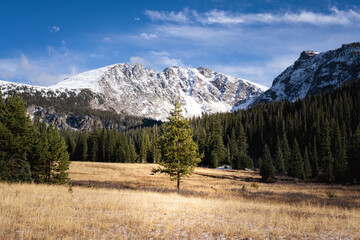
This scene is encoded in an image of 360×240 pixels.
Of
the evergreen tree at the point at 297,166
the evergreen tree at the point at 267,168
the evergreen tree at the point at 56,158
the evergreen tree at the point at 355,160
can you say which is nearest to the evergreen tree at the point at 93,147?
the evergreen tree at the point at 267,168

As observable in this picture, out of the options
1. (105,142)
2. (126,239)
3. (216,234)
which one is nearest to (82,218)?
(126,239)

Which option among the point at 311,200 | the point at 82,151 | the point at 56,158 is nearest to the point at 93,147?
the point at 82,151

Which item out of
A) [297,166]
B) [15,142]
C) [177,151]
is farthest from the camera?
[297,166]

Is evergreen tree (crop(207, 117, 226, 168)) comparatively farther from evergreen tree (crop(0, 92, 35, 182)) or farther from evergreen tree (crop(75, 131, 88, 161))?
evergreen tree (crop(0, 92, 35, 182))

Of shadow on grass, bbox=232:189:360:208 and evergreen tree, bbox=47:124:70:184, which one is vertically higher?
evergreen tree, bbox=47:124:70:184

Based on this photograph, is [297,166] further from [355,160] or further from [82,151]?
[82,151]

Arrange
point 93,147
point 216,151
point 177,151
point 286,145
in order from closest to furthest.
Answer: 1. point 177,151
2. point 286,145
3. point 216,151
4. point 93,147

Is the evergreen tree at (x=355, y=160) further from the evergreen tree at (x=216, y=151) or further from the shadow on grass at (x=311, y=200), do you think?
the evergreen tree at (x=216, y=151)

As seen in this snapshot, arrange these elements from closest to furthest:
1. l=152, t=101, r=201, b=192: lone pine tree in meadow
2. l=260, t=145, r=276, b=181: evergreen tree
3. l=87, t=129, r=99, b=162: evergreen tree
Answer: l=152, t=101, r=201, b=192: lone pine tree in meadow < l=260, t=145, r=276, b=181: evergreen tree < l=87, t=129, r=99, b=162: evergreen tree

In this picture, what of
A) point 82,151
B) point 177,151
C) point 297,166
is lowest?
point 297,166

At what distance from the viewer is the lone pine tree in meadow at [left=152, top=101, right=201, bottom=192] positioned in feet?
78.6

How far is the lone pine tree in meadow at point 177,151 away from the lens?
78.6ft

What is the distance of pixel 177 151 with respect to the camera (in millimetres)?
24438

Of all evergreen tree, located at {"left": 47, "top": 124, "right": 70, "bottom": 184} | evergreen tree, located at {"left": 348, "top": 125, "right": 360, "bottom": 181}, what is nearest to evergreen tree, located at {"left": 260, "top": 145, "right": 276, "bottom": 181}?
evergreen tree, located at {"left": 348, "top": 125, "right": 360, "bottom": 181}
